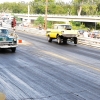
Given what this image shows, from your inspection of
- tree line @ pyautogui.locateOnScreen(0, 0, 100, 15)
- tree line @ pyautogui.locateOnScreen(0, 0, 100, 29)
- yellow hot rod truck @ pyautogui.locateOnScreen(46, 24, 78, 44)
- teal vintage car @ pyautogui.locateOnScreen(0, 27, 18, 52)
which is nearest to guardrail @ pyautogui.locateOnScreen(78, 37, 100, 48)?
yellow hot rod truck @ pyautogui.locateOnScreen(46, 24, 78, 44)

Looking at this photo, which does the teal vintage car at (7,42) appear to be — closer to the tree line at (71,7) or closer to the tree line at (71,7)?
the tree line at (71,7)

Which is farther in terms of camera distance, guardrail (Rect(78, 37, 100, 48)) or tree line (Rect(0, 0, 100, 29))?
tree line (Rect(0, 0, 100, 29))

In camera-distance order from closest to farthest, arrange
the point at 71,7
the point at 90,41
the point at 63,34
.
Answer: the point at 63,34
the point at 90,41
the point at 71,7

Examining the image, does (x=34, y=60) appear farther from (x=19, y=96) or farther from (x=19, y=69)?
(x=19, y=96)

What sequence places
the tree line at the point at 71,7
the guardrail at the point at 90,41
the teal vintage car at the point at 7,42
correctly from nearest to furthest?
the teal vintage car at the point at 7,42 → the guardrail at the point at 90,41 → the tree line at the point at 71,7

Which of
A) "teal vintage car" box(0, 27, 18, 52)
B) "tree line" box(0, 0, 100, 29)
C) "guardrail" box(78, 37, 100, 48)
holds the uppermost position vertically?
"tree line" box(0, 0, 100, 29)

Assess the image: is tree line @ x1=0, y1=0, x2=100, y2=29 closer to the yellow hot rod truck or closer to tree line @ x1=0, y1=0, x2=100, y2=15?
tree line @ x1=0, y1=0, x2=100, y2=15

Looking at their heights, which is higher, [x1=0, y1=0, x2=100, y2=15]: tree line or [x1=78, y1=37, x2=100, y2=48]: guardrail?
[x1=0, y1=0, x2=100, y2=15]: tree line

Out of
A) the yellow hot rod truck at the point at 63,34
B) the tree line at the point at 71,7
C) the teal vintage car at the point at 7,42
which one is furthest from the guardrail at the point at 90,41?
the tree line at the point at 71,7

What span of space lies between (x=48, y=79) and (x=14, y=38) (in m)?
8.69

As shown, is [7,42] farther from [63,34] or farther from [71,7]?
[71,7]

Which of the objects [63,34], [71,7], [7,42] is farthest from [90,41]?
[71,7]

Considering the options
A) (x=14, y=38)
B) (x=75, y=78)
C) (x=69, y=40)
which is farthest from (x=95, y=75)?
(x=69, y=40)

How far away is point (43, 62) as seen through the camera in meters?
14.7
